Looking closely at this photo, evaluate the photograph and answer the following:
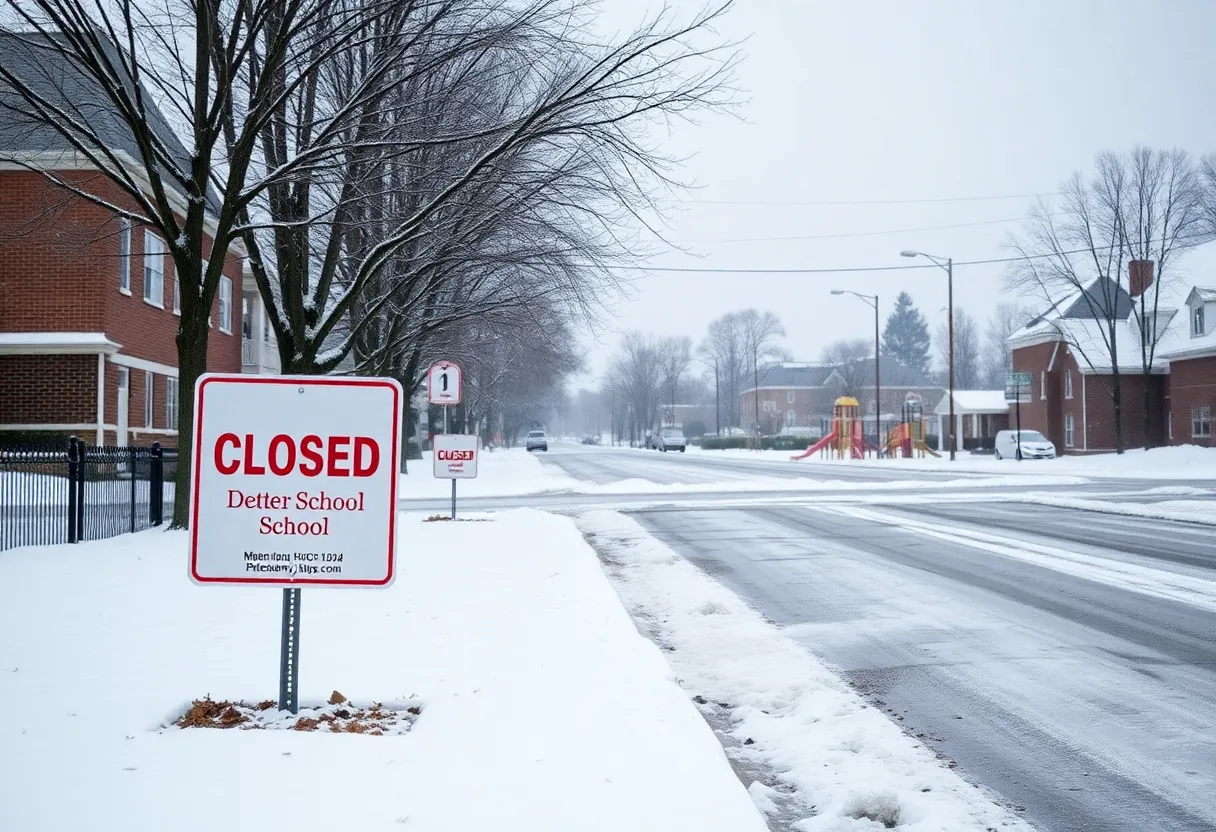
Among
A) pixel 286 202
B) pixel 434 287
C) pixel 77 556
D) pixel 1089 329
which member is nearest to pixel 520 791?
pixel 77 556

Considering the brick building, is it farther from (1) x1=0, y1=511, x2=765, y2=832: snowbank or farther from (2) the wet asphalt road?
(1) x1=0, y1=511, x2=765, y2=832: snowbank

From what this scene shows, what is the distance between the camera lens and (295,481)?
508 centimetres

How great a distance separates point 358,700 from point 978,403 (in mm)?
70357

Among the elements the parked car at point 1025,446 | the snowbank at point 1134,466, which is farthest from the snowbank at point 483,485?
the parked car at point 1025,446

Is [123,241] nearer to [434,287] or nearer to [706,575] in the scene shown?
[434,287]

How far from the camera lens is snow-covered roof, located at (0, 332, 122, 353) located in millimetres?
23609

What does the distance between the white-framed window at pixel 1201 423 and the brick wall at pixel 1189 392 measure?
0.15 m

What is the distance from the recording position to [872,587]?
10.9 meters

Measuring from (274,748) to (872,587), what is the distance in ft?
24.1

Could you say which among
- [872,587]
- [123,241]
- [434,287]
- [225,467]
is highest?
[123,241]

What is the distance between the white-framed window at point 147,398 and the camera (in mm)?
27688

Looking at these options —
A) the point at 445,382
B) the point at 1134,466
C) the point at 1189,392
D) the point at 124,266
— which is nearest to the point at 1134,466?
the point at 1134,466

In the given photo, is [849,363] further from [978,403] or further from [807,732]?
[807,732]

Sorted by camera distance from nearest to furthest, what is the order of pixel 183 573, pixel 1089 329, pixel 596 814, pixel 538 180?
pixel 596 814
pixel 183 573
pixel 538 180
pixel 1089 329
